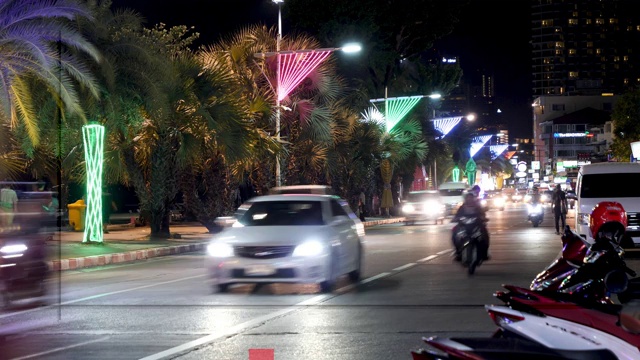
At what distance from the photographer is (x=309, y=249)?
51.4 ft

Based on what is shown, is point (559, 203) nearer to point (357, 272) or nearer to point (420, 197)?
point (420, 197)

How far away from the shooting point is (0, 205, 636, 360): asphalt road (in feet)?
34.3

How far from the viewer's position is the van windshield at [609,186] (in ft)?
81.1

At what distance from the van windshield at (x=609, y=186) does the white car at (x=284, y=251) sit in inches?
389

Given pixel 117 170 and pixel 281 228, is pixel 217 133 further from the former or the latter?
pixel 281 228

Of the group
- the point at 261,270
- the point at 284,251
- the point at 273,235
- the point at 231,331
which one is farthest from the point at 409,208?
the point at 231,331

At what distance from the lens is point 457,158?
284 ft

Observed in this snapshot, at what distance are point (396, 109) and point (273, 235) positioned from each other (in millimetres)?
40150

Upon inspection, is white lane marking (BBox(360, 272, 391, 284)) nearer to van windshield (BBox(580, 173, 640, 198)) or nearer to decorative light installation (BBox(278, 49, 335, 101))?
van windshield (BBox(580, 173, 640, 198))

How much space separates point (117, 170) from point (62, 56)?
8102mm

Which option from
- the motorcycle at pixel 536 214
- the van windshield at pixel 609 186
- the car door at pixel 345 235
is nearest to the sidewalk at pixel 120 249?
the car door at pixel 345 235

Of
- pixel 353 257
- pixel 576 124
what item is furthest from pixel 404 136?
pixel 576 124

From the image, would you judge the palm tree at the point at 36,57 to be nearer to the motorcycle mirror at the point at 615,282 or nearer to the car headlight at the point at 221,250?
the car headlight at the point at 221,250

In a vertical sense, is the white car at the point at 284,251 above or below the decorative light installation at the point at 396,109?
below
